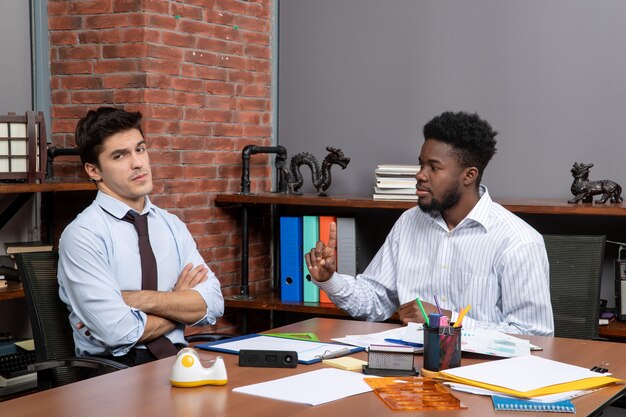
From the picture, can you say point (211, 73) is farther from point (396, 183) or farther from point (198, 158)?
point (396, 183)

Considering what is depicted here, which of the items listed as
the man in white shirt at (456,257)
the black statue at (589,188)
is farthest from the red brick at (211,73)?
the black statue at (589,188)

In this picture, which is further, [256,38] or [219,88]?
[256,38]

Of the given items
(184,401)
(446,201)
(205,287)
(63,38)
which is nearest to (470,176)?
(446,201)

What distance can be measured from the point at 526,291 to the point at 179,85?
202cm

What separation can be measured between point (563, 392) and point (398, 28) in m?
2.82

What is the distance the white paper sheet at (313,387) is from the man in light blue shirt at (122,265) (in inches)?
36.7

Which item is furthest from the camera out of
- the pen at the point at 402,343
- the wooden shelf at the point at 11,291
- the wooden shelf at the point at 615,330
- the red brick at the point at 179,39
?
the red brick at the point at 179,39

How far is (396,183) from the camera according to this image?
13.5ft

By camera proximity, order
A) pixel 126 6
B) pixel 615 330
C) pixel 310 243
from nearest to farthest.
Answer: pixel 615 330
pixel 126 6
pixel 310 243

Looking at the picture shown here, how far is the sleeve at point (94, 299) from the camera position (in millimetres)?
2836

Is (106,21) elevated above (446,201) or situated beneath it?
elevated above

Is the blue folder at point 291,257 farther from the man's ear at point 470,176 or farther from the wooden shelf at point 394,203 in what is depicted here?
the man's ear at point 470,176

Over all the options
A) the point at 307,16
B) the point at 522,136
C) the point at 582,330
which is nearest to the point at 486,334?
the point at 582,330

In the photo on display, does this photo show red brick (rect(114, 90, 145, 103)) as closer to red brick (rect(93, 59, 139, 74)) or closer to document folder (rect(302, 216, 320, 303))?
red brick (rect(93, 59, 139, 74))
